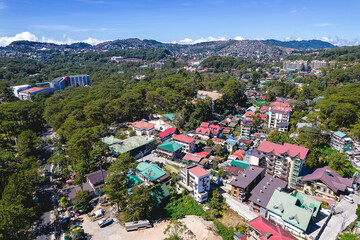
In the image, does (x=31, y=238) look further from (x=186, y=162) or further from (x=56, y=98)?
(x=56, y=98)

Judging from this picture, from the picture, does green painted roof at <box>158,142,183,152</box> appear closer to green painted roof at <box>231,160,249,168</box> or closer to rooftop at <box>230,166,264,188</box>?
green painted roof at <box>231,160,249,168</box>

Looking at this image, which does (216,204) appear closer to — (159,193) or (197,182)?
(197,182)

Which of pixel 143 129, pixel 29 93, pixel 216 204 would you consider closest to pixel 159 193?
pixel 216 204

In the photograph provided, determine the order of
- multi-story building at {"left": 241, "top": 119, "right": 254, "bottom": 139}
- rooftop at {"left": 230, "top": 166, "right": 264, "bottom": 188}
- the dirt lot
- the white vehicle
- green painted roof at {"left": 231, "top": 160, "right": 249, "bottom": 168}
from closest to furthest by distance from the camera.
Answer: the dirt lot < the white vehicle < rooftop at {"left": 230, "top": 166, "right": 264, "bottom": 188} < green painted roof at {"left": 231, "top": 160, "right": 249, "bottom": 168} < multi-story building at {"left": 241, "top": 119, "right": 254, "bottom": 139}

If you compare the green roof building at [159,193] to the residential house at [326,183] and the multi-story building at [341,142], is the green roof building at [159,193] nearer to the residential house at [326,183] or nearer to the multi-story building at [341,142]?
the residential house at [326,183]

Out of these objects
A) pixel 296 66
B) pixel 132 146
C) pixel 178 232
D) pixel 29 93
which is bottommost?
pixel 178 232

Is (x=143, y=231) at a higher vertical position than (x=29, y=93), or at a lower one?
lower

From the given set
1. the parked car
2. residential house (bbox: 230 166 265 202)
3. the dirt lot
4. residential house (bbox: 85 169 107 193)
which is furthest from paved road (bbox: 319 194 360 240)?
residential house (bbox: 85 169 107 193)
